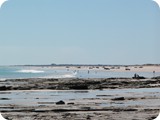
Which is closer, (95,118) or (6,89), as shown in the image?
(95,118)

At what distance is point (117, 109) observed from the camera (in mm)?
17406

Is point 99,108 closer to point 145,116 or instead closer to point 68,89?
point 145,116

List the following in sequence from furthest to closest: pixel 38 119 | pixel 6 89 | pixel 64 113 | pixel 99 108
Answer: pixel 6 89 → pixel 99 108 → pixel 64 113 → pixel 38 119

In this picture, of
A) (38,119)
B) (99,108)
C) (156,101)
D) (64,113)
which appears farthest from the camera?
(156,101)

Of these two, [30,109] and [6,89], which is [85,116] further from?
[6,89]

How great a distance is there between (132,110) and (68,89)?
13.6 metres

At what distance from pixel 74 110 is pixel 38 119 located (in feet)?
9.21

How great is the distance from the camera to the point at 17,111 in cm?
1747

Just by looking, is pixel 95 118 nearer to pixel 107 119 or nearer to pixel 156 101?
pixel 107 119

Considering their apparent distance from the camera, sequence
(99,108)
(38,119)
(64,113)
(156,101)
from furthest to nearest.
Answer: (156,101) < (99,108) < (64,113) < (38,119)

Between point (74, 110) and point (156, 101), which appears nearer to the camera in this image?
point (74, 110)

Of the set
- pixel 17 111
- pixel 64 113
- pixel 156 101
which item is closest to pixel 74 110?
pixel 64 113

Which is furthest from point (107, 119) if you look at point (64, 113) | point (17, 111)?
point (17, 111)

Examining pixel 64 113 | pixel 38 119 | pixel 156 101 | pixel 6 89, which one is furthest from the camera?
pixel 6 89
